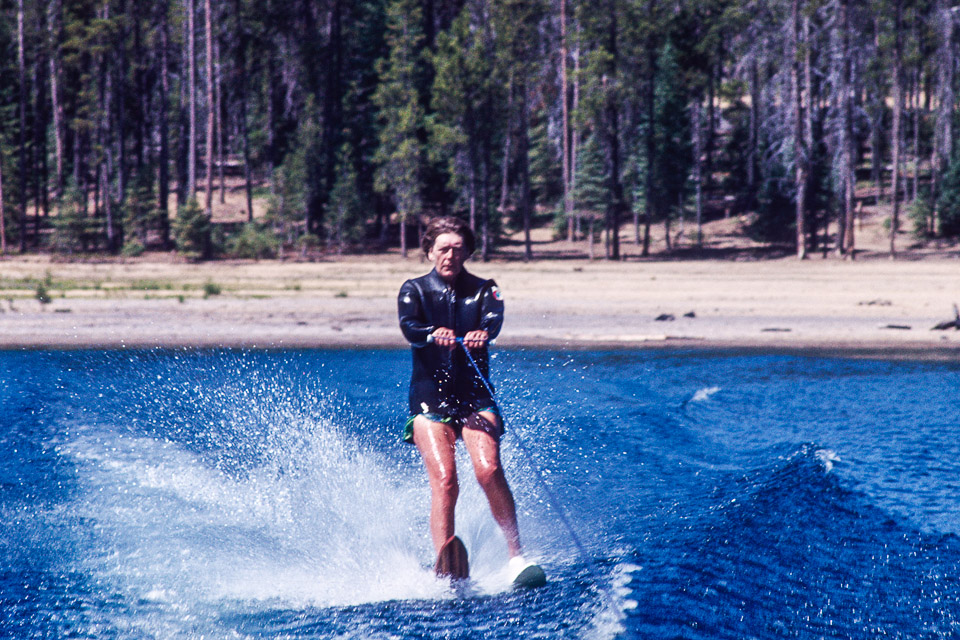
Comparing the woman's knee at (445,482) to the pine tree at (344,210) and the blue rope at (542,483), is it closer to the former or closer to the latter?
the blue rope at (542,483)

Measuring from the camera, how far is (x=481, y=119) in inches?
1471

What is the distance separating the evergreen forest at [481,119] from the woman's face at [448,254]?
30.7 metres

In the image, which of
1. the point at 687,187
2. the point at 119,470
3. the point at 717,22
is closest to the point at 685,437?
the point at 119,470

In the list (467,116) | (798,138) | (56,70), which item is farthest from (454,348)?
(56,70)

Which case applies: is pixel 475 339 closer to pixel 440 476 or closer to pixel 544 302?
pixel 440 476

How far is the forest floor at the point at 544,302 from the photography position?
16.5m

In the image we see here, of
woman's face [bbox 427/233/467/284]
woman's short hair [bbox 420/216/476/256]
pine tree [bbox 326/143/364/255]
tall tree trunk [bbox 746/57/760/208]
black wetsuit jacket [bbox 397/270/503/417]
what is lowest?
black wetsuit jacket [bbox 397/270/503/417]

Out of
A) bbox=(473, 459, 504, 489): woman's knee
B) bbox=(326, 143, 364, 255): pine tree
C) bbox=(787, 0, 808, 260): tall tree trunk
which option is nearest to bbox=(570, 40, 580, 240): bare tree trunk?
bbox=(787, 0, 808, 260): tall tree trunk

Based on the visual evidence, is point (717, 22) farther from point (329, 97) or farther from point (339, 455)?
point (339, 455)

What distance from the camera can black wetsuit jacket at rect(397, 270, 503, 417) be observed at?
18.1 feet

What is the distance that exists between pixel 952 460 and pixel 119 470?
25.0 ft

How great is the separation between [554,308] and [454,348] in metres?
15.0

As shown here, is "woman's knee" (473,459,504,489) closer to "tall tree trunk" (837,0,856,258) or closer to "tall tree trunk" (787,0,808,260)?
"tall tree trunk" (837,0,856,258)

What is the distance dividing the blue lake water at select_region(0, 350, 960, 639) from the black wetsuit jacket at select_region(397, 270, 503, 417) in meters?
1.06
